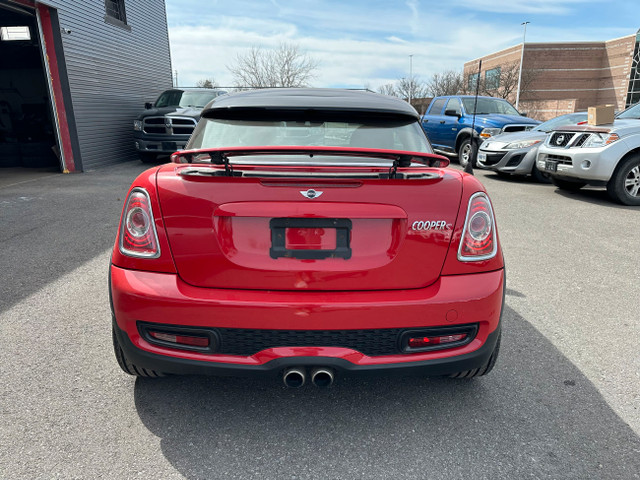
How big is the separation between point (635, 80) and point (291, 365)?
66420mm

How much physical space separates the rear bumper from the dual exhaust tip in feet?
0.12

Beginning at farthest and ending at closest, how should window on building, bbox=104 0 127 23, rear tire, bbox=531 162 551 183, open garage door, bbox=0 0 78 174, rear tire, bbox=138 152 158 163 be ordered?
window on building, bbox=104 0 127 23 < rear tire, bbox=138 152 158 163 < open garage door, bbox=0 0 78 174 < rear tire, bbox=531 162 551 183

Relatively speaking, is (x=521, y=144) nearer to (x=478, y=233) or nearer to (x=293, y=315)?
(x=478, y=233)

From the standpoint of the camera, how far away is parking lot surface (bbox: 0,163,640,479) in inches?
77.5

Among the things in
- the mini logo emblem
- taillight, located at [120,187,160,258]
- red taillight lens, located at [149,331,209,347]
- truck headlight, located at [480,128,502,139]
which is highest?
the mini logo emblem

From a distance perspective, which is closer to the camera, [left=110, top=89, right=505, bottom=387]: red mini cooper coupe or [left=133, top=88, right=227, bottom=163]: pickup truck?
[left=110, top=89, right=505, bottom=387]: red mini cooper coupe

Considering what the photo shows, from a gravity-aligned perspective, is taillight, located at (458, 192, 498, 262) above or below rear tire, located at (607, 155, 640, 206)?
above

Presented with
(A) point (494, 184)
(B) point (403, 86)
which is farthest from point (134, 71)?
(B) point (403, 86)

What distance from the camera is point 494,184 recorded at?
33.4ft

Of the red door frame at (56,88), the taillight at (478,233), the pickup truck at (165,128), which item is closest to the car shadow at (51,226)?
the red door frame at (56,88)

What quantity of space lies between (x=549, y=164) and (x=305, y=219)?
7.82 metres

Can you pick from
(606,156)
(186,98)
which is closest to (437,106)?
(606,156)

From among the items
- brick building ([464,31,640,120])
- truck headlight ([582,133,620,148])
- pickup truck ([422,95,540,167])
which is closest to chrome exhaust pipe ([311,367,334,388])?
truck headlight ([582,133,620,148])

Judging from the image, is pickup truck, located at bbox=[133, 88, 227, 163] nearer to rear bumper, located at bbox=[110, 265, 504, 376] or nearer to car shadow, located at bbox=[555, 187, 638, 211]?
car shadow, located at bbox=[555, 187, 638, 211]
